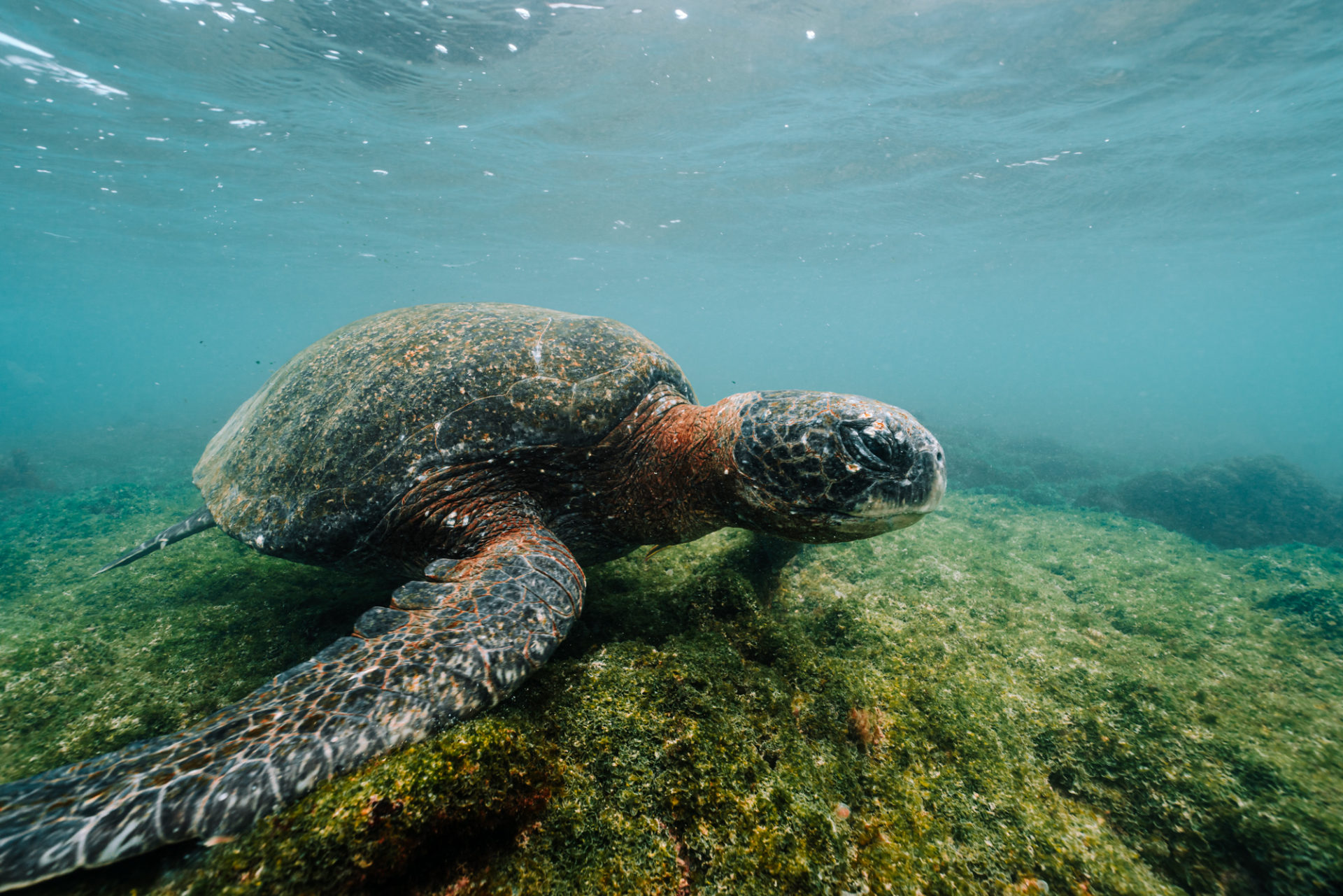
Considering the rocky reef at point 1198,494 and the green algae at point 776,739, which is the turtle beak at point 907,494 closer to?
the green algae at point 776,739

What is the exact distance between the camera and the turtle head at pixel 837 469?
247 centimetres

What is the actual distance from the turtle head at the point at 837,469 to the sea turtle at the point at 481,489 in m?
0.01

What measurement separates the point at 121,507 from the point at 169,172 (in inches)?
661

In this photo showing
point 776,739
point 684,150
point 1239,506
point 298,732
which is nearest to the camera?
point 298,732

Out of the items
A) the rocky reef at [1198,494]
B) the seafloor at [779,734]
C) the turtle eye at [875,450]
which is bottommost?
the rocky reef at [1198,494]

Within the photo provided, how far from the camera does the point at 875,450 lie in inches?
97.4

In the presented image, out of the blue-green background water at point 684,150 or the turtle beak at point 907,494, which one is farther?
the blue-green background water at point 684,150

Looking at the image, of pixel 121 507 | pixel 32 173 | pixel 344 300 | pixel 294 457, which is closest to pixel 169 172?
pixel 32 173

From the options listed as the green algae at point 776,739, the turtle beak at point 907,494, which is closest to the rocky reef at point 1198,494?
the green algae at point 776,739

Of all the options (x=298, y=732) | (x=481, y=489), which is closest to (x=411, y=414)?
(x=481, y=489)

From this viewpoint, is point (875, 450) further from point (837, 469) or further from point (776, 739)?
point (776, 739)

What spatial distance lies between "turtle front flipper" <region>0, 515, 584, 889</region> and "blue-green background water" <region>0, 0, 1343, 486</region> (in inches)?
524

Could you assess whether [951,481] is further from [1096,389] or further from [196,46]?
[1096,389]

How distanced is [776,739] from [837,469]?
1.30 meters
